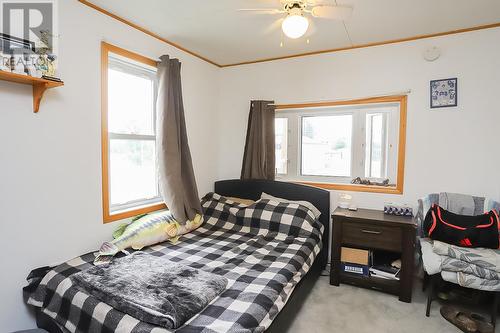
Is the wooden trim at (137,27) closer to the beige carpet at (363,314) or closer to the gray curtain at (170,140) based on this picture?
the gray curtain at (170,140)

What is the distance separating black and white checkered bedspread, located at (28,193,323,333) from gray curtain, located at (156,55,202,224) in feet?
1.17

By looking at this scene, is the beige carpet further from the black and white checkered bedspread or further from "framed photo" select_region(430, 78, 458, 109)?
"framed photo" select_region(430, 78, 458, 109)

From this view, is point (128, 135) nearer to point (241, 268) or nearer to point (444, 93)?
point (241, 268)

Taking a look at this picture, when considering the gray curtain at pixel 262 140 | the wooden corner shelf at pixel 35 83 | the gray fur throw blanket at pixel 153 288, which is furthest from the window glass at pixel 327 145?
the wooden corner shelf at pixel 35 83

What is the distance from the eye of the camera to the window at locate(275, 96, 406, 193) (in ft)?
9.30

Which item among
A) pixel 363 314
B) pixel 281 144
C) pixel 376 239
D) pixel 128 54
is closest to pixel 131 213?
pixel 128 54

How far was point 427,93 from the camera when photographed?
261cm

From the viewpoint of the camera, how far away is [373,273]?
253 centimetres

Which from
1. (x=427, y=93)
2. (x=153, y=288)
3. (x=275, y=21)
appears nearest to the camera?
(x=153, y=288)

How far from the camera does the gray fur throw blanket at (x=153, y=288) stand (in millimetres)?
1315

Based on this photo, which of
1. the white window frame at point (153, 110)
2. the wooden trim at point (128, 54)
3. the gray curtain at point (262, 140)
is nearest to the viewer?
the wooden trim at point (128, 54)

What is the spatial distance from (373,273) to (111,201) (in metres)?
2.45

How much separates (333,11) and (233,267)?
183 centimetres

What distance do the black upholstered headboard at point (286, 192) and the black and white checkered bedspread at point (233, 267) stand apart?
260mm
